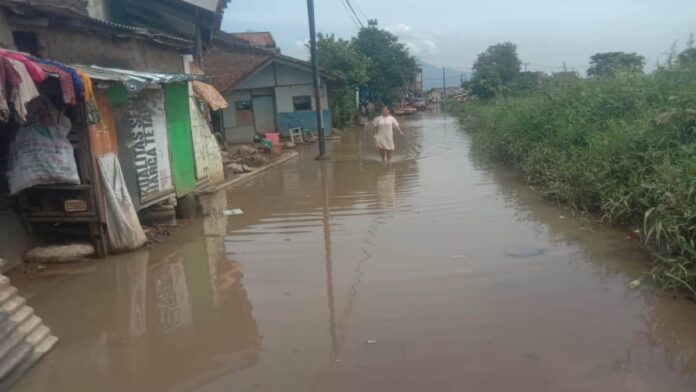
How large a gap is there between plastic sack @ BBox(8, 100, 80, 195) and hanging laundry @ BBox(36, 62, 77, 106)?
66cm

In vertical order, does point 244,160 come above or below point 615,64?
below

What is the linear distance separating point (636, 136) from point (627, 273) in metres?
2.94

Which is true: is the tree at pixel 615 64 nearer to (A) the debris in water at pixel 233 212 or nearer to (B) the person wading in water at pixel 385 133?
(B) the person wading in water at pixel 385 133

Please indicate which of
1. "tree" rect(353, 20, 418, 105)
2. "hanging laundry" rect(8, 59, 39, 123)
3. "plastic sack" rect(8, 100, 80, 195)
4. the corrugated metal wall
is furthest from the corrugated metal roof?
"tree" rect(353, 20, 418, 105)

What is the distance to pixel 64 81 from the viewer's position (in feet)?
19.6

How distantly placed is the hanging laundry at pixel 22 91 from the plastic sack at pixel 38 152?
4.09 ft

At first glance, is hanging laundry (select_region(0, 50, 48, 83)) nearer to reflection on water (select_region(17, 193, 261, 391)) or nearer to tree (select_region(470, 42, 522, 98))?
reflection on water (select_region(17, 193, 261, 391))

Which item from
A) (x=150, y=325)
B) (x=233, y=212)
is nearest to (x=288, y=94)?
(x=233, y=212)

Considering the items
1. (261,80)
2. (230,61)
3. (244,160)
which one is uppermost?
(230,61)

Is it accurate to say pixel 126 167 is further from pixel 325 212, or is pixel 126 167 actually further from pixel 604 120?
pixel 604 120

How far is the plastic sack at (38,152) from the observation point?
Answer: 21.3 feet

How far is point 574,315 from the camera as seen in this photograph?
4816 millimetres

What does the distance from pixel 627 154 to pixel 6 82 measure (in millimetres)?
7429

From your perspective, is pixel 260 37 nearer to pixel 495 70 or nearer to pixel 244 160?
pixel 495 70
